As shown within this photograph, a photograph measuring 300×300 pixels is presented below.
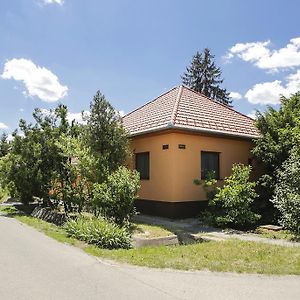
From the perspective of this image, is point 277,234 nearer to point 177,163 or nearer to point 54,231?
point 177,163

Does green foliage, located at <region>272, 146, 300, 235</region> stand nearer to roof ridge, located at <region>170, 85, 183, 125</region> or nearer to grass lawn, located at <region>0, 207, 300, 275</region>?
grass lawn, located at <region>0, 207, 300, 275</region>

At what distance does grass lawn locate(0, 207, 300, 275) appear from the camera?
6.80 metres

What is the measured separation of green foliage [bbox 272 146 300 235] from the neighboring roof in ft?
12.5

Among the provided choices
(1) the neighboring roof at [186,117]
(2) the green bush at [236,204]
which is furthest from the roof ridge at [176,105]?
(2) the green bush at [236,204]

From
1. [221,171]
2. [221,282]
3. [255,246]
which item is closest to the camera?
[221,282]

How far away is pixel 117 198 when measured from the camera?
10.6 metres

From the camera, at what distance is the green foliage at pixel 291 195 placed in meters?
10.4

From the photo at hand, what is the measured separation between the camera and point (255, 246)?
8.62 metres

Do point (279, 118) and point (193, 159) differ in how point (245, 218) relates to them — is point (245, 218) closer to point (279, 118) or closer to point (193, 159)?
point (193, 159)

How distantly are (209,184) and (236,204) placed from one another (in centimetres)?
146

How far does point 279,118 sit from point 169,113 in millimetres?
4375

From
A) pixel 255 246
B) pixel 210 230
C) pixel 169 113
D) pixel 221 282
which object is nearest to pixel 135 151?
pixel 169 113

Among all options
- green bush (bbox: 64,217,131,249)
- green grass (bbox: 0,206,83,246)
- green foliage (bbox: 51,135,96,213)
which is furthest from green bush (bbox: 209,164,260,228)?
green grass (bbox: 0,206,83,246)

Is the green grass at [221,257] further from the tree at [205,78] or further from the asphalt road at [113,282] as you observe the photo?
the tree at [205,78]
